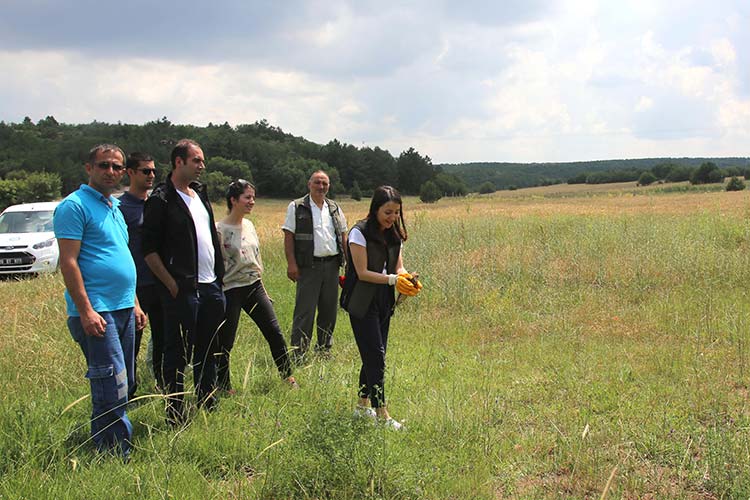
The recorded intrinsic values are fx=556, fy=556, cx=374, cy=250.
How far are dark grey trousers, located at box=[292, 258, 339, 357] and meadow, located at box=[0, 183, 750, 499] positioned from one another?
1.46 ft

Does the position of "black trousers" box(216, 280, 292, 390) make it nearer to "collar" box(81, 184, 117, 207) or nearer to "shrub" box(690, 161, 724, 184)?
"collar" box(81, 184, 117, 207)

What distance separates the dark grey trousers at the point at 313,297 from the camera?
551 centimetres

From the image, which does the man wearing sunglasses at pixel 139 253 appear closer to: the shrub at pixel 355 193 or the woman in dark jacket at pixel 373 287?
the woman in dark jacket at pixel 373 287

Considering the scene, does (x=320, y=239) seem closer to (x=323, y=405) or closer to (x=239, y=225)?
(x=239, y=225)

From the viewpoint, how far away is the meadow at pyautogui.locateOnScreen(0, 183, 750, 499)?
9.50 feet

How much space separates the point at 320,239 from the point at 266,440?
2453 mm

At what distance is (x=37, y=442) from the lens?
3449 mm

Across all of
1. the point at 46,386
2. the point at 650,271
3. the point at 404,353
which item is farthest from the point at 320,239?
the point at 650,271

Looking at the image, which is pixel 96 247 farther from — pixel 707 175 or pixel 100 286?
pixel 707 175

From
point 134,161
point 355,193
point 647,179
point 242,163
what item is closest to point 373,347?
point 134,161

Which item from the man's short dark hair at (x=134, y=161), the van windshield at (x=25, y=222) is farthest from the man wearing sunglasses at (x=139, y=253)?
the van windshield at (x=25, y=222)

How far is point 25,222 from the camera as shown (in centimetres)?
1325

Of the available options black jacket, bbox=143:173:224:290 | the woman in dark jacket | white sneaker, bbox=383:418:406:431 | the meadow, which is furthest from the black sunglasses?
white sneaker, bbox=383:418:406:431

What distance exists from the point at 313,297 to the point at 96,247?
8.46ft
